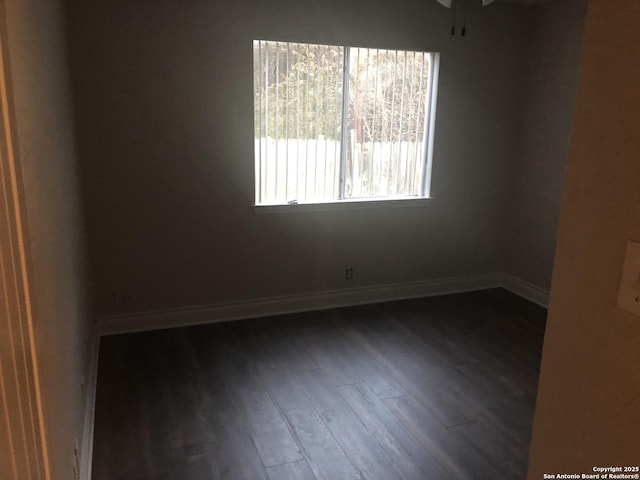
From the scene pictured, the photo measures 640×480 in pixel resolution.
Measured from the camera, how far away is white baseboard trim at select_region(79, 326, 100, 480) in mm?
2213

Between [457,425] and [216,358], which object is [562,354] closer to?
[457,425]

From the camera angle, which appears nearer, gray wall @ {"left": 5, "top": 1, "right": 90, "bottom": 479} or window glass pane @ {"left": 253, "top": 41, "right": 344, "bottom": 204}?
gray wall @ {"left": 5, "top": 1, "right": 90, "bottom": 479}

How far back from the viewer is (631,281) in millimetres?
910

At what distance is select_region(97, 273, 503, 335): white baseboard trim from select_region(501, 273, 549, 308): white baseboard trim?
0.07 meters

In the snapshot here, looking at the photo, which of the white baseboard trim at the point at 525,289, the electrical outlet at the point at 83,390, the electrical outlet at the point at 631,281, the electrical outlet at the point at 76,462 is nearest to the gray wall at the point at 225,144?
the white baseboard trim at the point at 525,289

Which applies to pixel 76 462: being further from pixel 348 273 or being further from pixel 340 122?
pixel 340 122

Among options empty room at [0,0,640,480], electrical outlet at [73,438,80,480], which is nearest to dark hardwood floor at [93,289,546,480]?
empty room at [0,0,640,480]

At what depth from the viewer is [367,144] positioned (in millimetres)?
4090

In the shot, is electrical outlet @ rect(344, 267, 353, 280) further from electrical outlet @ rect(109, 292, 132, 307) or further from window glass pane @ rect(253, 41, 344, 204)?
electrical outlet @ rect(109, 292, 132, 307)

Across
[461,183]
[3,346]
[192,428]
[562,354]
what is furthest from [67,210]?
[461,183]

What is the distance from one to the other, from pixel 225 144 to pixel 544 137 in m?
2.75

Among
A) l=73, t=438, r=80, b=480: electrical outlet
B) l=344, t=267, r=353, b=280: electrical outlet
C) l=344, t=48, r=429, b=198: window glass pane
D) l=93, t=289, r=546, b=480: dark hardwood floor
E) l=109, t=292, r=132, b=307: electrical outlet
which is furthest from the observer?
l=344, t=267, r=353, b=280: electrical outlet

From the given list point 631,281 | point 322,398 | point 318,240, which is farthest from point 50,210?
point 318,240

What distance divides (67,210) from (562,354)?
83.1 inches
